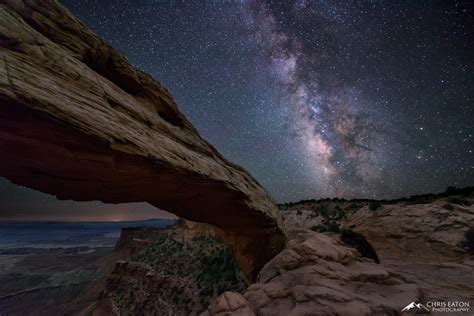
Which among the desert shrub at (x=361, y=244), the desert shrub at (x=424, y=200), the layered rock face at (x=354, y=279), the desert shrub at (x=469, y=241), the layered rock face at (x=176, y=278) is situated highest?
the desert shrub at (x=424, y=200)

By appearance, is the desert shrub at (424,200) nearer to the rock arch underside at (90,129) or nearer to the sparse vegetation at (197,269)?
the sparse vegetation at (197,269)

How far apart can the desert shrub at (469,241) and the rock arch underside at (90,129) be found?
16.4 m

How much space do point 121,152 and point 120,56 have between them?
5621 millimetres

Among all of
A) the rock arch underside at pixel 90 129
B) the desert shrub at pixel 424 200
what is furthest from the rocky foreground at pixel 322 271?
the desert shrub at pixel 424 200

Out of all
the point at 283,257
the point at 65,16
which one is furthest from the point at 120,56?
the point at 283,257

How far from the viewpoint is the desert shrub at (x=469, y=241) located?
52.0 feet

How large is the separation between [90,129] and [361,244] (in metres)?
15.7

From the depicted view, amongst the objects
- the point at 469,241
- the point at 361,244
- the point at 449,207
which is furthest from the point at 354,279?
the point at 449,207

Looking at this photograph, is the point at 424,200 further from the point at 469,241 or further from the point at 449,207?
the point at 469,241

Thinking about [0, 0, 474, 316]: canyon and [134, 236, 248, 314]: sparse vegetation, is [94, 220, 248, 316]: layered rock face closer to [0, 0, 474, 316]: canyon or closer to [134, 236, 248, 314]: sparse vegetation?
[134, 236, 248, 314]: sparse vegetation

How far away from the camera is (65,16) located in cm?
786

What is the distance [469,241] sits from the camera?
16.2 metres

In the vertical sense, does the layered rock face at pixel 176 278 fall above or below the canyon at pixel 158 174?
below

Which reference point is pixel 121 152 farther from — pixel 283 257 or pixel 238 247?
pixel 238 247
